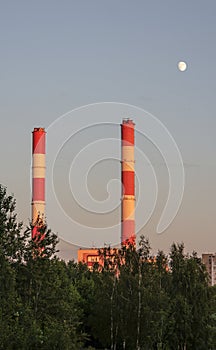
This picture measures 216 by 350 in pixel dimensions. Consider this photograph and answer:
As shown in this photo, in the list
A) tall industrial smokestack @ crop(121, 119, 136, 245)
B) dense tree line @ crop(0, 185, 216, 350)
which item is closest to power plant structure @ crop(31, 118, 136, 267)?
tall industrial smokestack @ crop(121, 119, 136, 245)

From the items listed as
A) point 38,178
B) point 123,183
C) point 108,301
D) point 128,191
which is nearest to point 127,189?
point 128,191

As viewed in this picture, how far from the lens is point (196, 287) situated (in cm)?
4444

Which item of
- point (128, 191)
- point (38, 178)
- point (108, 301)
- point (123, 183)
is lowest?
point (108, 301)

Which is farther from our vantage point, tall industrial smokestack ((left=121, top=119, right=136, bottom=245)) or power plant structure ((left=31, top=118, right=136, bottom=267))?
tall industrial smokestack ((left=121, top=119, right=136, bottom=245))

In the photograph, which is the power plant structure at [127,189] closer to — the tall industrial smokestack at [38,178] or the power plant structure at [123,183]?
the power plant structure at [123,183]

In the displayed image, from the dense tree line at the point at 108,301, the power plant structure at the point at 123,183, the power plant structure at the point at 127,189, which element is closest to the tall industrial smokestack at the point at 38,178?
the power plant structure at the point at 123,183

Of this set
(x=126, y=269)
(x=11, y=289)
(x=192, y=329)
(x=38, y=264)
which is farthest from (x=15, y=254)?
(x=192, y=329)

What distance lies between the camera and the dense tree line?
31266 millimetres

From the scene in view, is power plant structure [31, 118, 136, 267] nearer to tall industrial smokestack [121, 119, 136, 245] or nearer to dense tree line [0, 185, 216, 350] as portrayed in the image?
tall industrial smokestack [121, 119, 136, 245]

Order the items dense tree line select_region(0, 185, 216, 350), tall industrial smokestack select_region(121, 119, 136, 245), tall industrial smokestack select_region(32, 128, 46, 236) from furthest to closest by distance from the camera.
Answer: tall industrial smokestack select_region(121, 119, 136, 245)
tall industrial smokestack select_region(32, 128, 46, 236)
dense tree line select_region(0, 185, 216, 350)

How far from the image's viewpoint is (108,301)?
141 feet

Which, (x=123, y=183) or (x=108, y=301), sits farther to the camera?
(x=123, y=183)

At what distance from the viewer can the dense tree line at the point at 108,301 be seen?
1231 inches

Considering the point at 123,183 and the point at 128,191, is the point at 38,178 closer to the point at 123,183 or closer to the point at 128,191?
the point at 123,183
